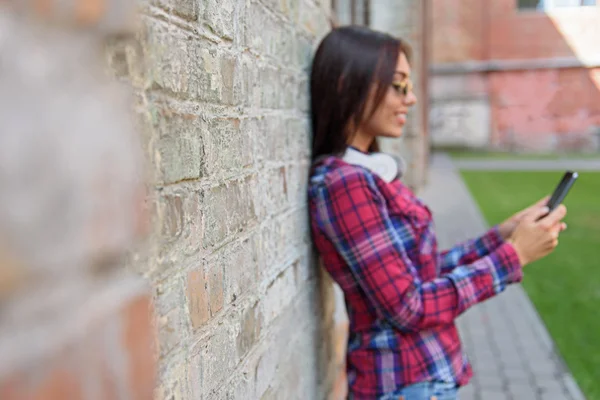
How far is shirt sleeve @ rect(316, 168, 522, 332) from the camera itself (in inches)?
67.8

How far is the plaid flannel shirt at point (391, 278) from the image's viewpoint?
68.2 inches

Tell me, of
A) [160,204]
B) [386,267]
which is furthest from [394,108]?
[160,204]

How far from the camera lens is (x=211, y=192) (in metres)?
1.16

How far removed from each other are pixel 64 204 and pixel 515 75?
21.2 meters

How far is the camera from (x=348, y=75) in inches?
75.2

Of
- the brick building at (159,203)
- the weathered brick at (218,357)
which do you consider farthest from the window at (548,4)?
the weathered brick at (218,357)

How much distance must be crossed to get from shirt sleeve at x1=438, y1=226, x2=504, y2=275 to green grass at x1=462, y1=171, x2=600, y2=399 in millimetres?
1992

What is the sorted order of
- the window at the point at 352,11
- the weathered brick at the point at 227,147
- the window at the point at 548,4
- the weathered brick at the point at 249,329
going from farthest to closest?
the window at the point at 548,4
the window at the point at 352,11
the weathered brick at the point at 249,329
the weathered brick at the point at 227,147

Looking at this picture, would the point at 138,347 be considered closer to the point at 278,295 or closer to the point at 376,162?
the point at 278,295

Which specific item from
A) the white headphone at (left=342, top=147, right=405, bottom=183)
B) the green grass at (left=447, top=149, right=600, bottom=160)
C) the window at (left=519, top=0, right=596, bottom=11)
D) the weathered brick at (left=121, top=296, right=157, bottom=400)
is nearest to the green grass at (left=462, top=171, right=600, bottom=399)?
the white headphone at (left=342, top=147, right=405, bottom=183)

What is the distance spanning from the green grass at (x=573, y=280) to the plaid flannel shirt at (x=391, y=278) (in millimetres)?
2335

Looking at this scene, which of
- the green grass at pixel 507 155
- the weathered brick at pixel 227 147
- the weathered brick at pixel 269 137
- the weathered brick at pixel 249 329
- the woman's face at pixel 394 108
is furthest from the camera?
the green grass at pixel 507 155

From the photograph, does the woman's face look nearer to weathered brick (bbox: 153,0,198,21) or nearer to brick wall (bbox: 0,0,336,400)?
brick wall (bbox: 0,0,336,400)

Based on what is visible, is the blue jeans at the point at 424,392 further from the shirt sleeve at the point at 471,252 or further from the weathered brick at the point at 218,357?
the weathered brick at the point at 218,357
